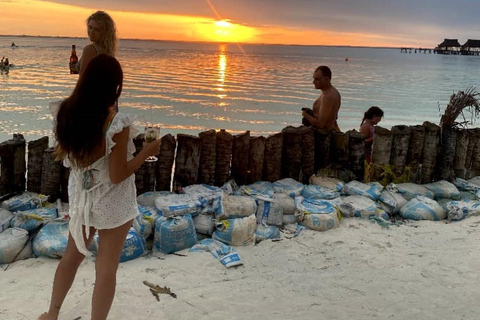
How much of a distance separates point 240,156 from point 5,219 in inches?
113

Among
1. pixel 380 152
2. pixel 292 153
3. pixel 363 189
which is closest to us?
pixel 363 189

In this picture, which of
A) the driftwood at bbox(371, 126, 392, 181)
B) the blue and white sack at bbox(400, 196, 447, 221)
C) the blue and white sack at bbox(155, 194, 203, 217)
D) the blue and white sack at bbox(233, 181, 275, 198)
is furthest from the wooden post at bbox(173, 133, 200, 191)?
the blue and white sack at bbox(400, 196, 447, 221)

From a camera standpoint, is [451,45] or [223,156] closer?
[223,156]

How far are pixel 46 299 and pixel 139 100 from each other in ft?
53.3

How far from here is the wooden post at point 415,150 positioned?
21.5 feet

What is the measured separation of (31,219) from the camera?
4477 millimetres

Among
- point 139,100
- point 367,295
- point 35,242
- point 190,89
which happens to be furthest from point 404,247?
point 190,89

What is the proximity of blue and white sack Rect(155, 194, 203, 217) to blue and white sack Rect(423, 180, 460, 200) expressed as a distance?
3.62 meters

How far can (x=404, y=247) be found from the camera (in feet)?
15.9

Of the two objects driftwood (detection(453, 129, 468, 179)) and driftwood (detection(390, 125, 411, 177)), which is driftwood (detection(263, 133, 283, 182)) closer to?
driftwood (detection(390, 125, 411, 177))

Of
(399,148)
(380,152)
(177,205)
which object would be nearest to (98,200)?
(177,205)

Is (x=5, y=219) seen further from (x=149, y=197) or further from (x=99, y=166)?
(x=99, y=166)

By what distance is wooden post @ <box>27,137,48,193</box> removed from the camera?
505cm

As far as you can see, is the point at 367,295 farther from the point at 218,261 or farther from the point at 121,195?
the point at 121,195
